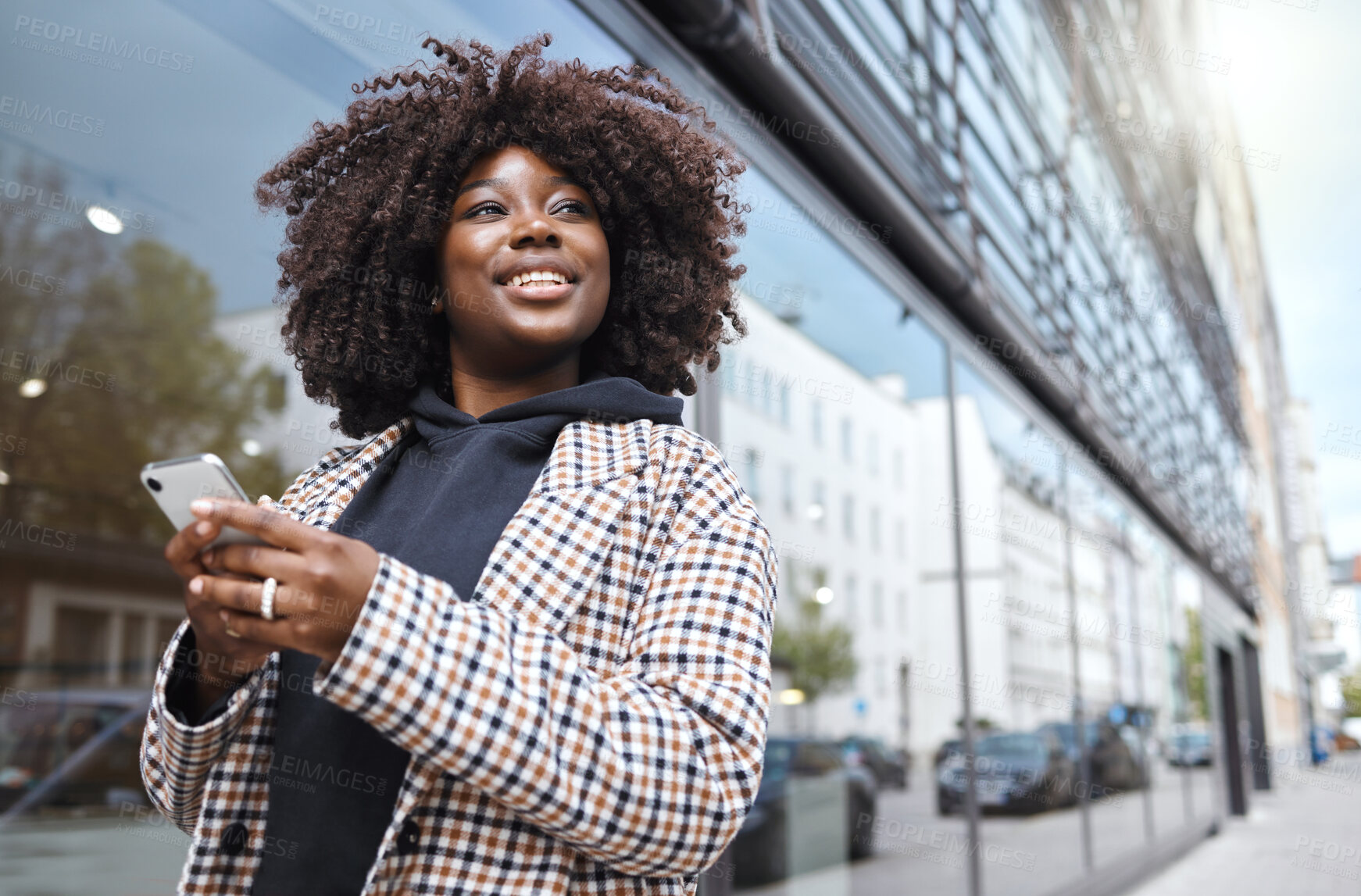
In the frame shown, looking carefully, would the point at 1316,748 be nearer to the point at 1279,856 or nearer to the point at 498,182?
the point at 1279,856

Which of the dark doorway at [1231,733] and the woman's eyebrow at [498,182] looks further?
the dark doorway at [1231,733]

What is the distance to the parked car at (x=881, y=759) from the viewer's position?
491 cm

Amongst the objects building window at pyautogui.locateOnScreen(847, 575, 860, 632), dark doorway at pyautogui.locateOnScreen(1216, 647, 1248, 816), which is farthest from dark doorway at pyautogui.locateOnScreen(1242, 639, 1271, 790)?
building window at pyautogui.locateOnScreen(847, 575, 860, 632)

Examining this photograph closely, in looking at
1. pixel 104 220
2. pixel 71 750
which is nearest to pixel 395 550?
pixel 104 220

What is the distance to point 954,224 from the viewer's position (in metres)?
5.79

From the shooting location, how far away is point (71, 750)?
23.4 ft

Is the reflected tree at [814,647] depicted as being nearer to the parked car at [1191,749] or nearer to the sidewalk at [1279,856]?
the sidewalk at [1279,856]

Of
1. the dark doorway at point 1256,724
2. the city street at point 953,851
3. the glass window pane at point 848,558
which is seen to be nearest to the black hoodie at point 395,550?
the glass window pane at point 848,558

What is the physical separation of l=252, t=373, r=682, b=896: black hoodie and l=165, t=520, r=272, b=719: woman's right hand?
0.22 feet

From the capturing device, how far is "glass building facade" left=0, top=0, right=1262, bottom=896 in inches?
145

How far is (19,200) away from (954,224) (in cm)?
479

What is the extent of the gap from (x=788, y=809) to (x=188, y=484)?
12.9ft

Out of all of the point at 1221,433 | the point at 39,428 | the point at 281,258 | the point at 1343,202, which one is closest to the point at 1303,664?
the point at 1221,433

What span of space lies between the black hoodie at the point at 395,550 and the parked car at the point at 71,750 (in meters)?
6.12
